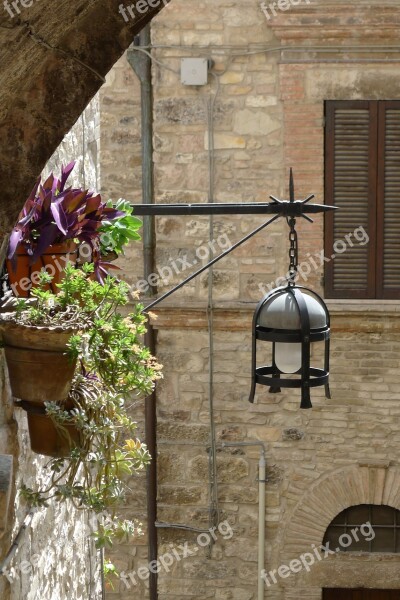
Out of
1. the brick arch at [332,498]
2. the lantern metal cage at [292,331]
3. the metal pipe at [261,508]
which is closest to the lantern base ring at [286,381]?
the lantern metal cage at [292,331]

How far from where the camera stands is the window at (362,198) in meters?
9.77

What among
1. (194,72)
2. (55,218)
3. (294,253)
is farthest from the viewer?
(194,72)

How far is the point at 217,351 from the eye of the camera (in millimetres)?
10008

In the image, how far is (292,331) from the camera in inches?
190

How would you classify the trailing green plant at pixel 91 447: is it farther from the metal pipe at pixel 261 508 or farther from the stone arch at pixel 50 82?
the metal pipe at pixel 261 508

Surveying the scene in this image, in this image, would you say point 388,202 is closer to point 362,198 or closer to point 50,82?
point 362,198

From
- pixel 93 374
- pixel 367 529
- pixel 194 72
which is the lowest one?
pixel 93 374

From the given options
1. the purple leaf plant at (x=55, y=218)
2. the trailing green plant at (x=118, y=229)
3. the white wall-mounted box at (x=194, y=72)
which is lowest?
the purple leaf plant at (x=55, y=218)

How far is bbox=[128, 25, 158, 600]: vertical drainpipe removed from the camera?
9883mm

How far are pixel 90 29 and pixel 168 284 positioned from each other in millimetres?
7130

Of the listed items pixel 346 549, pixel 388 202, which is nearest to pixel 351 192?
pixel 388 202

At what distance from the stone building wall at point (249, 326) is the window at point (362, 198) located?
13cm

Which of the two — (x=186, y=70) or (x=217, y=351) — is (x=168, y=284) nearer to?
(x=217, y=351)

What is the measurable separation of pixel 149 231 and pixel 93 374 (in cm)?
598
